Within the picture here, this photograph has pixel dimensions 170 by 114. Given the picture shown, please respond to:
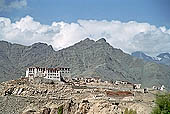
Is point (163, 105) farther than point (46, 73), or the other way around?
point (46, 73)

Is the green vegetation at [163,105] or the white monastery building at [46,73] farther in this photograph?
the white monastery building at [46,73]

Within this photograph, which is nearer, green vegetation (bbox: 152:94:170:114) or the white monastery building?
green vegetation (bbox: 152:94:170:114)

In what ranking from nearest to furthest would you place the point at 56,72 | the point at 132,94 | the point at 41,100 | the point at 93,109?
the point at 93,109
the point at 41,100
the point at 132,94
the point at 56,72

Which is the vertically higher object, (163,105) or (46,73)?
(46,73)

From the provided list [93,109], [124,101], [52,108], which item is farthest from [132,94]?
[52,108]

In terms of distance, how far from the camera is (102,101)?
7225 cm

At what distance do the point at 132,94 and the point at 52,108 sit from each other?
72.9 feet

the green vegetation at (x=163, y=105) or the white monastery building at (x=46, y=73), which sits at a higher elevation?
A: the white monastery building at (x=46, y=73)

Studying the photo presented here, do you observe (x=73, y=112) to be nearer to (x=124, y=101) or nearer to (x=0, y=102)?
(x=124, y=101)

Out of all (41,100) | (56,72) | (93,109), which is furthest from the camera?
(56,72)

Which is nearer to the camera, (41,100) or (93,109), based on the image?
(93,109)

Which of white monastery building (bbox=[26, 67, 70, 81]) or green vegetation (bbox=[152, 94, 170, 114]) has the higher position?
white monastery building (bbox=[26, 67, 70, 81])

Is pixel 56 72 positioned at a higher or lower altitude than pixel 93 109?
higher

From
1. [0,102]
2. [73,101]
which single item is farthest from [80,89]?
[0,102]
